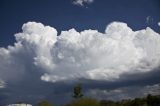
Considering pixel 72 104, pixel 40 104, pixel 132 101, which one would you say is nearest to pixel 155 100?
pixel 132 101

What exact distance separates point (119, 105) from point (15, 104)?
189 ft

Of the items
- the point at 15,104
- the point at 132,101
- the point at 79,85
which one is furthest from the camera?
the point at 15,104

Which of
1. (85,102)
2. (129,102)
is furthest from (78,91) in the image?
(129,102)

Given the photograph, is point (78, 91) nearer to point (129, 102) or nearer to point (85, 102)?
point (85, 102)

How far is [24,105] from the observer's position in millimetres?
172000

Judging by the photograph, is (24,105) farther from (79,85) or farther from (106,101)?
(79,85)

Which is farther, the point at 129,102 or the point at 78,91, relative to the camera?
the point at 129,102

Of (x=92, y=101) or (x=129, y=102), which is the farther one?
(x=129, y=102)

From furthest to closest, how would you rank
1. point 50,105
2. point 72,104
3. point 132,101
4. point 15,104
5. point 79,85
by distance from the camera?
point 15,104 < point 132,101 < point 50,105 < point 72,104 < point 79,85

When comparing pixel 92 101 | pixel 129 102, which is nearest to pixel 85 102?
pixel 92 101

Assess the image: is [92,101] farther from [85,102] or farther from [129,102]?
[129,102]

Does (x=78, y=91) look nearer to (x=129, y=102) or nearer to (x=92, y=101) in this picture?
(x=92, y=101)

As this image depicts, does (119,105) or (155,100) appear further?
(119,105)

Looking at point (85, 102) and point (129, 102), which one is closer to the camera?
point (85, 102)
